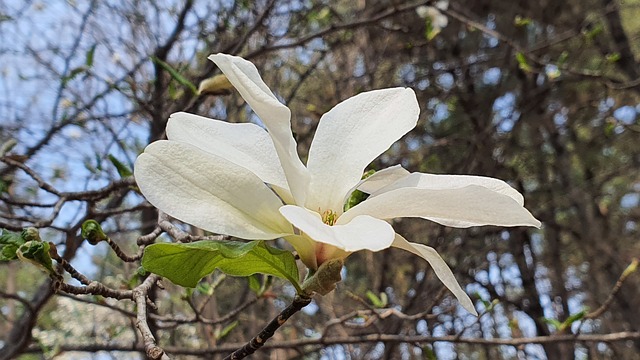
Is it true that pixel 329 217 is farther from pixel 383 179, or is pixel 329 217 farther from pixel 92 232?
pixel 92 232

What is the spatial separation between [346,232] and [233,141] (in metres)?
0.19

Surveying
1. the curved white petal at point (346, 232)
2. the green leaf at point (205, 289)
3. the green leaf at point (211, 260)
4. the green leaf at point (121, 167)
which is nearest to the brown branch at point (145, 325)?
the green leaf at point (211, 260)

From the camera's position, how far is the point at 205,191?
497 mm

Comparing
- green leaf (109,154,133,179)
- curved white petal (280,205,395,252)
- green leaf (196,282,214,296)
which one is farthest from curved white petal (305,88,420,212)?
green leaf (196,282,214,296)

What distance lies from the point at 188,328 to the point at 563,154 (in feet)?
9.31

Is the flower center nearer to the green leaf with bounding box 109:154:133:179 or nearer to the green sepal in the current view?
the green sepal

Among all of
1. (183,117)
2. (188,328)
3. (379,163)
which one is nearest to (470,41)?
(379,163)

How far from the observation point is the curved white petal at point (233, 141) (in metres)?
0.55

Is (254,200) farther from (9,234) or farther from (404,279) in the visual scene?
(404,279)

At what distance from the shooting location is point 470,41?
13.7 feet

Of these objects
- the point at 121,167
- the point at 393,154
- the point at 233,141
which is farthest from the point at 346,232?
the point at 393,154

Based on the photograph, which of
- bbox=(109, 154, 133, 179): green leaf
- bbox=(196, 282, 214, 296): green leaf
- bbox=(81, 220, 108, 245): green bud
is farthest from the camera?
bbox=(196, 282, 214, 296): green leaf

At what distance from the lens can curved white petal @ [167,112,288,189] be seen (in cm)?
55

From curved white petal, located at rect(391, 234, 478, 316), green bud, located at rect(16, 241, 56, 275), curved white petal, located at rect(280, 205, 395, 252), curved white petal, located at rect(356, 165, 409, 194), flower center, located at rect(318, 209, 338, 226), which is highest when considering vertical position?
green bud, located at rect(16, 241, 56, 275)
